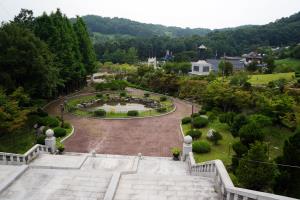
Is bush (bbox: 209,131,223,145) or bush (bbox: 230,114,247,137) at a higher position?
bush (bbox: 230,114,247,137)

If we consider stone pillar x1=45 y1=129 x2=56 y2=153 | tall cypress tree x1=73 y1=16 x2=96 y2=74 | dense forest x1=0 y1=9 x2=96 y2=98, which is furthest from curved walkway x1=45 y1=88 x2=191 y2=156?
tall cypress tree x1=73 y1=16 x2=96 y2=74

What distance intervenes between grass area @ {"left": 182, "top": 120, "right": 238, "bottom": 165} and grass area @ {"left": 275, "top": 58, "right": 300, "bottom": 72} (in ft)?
116

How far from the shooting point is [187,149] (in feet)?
67.0

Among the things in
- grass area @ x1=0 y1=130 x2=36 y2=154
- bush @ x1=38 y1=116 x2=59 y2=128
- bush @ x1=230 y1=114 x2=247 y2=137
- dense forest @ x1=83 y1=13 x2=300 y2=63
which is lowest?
grass area @ x1=0 y1=130 x2=36 y2=154

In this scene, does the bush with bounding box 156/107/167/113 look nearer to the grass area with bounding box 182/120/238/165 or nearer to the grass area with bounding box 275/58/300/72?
the grass area with bounding box 182/120/238/165

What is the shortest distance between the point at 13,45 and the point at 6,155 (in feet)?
49.2

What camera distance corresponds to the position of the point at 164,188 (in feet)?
42.1

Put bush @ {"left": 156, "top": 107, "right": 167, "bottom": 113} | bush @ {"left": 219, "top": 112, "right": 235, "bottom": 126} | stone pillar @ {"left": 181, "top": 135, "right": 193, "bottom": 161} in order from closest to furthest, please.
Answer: stone pillar @ {"left": 181, "top": 135, "right": 193, "bottom": 161}
bush @ {"left": 219, "top": 112, "right": 235, "bottom": 126}
bush @ {"left": 156, "top": 107, "right": 167, "bottom": 113}

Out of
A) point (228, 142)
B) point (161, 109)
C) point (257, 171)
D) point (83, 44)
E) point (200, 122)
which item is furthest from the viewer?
point (83, 44)

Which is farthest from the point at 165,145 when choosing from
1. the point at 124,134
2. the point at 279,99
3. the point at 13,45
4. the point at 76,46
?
the point at 76,46

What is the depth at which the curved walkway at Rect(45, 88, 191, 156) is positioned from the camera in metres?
23.5

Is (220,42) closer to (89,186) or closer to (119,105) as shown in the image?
(119,105)

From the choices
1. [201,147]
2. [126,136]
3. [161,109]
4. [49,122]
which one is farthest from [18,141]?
[161,109]

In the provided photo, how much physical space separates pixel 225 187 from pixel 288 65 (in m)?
61.2
